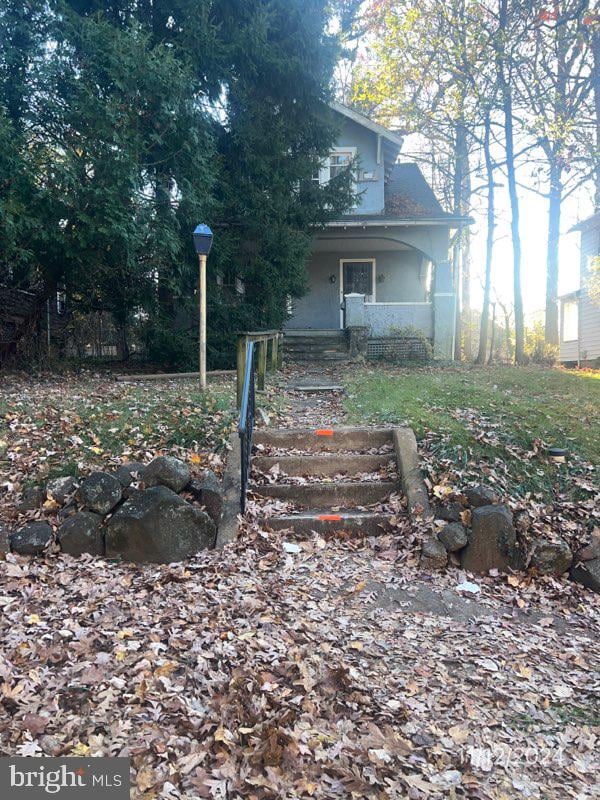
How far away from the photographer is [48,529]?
410 centimetres

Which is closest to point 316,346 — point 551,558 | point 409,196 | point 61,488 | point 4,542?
point 409,196

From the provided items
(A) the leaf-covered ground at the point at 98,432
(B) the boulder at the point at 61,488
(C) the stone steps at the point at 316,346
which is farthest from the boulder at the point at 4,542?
(C) the stone steps at the point at 316,346

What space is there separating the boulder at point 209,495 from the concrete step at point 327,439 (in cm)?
132

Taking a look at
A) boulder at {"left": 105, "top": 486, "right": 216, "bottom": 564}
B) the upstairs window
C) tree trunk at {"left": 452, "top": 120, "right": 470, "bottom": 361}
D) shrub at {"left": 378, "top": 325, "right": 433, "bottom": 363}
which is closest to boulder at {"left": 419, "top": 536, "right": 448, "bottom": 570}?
boulder at {"left": 105, "top": 486, "right": 216, "bottom": 564}

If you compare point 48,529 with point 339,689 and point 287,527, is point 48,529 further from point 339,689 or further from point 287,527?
point 339,689

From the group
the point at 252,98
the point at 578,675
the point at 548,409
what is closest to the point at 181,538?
the point at 578,675

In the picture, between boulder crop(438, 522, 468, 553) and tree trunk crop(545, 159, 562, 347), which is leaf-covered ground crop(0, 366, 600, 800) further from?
tree trunk crop(545, 159, 562, 347)

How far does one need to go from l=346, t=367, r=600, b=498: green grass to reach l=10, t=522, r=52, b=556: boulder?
356 cm

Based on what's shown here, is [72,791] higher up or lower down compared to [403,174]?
lower down

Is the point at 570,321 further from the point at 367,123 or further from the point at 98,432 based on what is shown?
the point at 98,432

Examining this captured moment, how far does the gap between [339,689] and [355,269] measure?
15.3 meters

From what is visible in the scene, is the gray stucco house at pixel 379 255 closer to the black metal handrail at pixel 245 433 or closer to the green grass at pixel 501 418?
the green grass at pixel 501 418

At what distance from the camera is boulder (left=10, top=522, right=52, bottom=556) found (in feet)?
13.1

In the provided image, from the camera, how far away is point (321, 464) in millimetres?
5422
